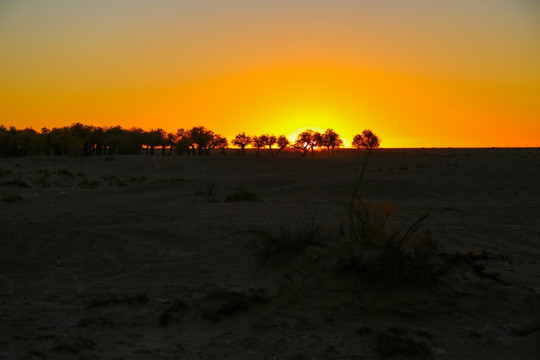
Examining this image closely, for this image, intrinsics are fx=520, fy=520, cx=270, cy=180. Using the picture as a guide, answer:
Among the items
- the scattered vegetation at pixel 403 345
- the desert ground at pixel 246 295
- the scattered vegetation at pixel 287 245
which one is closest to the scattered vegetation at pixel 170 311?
the desert ground at pixel 246 295

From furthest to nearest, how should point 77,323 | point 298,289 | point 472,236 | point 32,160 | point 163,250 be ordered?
point 32,160 → point 472,236 → point 163,250 → point 298,289 → point 77,323

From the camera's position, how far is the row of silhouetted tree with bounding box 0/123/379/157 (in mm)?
65312

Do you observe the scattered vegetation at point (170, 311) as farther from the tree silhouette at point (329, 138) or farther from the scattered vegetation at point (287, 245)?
the tree silhouette at point (329, 138)

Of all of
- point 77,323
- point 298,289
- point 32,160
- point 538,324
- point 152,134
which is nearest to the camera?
point 538,324

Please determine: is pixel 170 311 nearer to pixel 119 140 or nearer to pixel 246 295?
pixel 246 295

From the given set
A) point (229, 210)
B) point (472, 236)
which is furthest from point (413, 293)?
point (229, 210)

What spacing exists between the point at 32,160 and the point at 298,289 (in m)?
49.9

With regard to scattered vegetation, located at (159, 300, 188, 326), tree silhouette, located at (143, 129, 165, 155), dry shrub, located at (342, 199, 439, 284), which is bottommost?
scattered vegetation, located at (159, 300, 188, 326)

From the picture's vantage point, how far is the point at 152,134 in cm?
8662

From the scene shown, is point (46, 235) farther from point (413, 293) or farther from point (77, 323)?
point (413, 293)

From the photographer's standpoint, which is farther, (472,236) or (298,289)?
(472,236)

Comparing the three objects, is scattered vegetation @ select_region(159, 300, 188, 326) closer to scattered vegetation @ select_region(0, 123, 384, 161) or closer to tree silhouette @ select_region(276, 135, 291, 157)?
scattered vegetation @ select_region(0, 123, 384, 161)

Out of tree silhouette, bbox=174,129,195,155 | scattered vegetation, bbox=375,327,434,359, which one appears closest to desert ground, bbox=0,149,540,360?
scattered vegetation, bbox=375,327,434,359

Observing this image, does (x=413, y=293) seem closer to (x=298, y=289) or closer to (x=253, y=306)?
(x=298, y=289)
